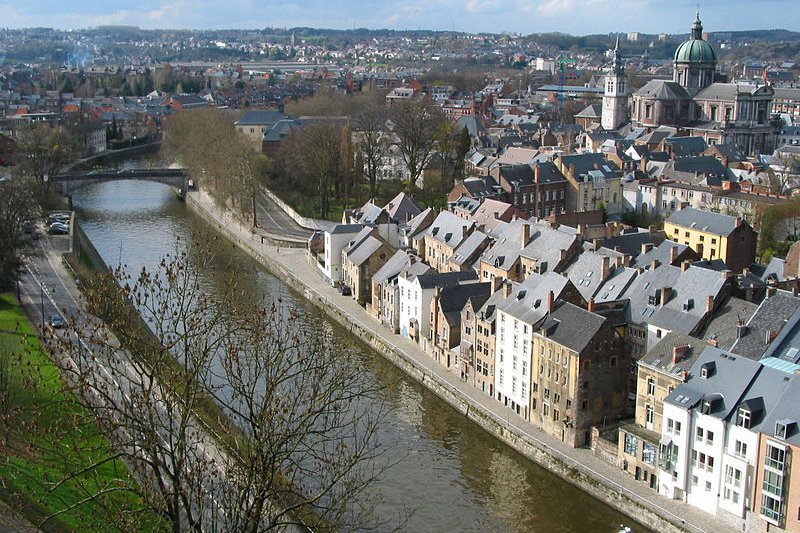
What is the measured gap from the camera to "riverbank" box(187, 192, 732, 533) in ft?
63.9

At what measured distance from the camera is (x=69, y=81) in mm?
113750

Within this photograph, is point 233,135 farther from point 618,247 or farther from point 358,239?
point 618,247

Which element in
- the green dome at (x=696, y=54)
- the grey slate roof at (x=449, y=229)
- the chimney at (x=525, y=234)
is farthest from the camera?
the green dome at (x=696, y=54)

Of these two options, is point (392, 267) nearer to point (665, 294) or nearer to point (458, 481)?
point (665, 294)

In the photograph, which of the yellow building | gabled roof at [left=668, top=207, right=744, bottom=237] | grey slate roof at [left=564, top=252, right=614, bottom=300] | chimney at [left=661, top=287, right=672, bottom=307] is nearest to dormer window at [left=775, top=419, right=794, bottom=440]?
chimney at [left=661, top=287, right=672, bottom=307]

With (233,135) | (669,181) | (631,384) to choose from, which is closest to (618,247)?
(631,384)

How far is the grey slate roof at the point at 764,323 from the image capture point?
2075 centimetres

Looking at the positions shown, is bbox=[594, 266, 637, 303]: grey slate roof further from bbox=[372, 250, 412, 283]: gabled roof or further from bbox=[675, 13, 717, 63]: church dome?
bbox=[675, 13, 717, 63]: church dome

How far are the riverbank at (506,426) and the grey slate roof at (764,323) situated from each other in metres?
3.67

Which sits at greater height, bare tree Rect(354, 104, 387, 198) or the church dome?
the church dome

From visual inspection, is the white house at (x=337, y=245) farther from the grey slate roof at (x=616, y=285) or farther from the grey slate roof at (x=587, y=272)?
the grey slate roof at (x=616, y=285)

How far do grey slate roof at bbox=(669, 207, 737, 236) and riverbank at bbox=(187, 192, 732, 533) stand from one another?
39.6 ft

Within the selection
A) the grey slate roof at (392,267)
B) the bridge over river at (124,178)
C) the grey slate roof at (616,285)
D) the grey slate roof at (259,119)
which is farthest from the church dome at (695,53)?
the grey slate roof at (616,285)

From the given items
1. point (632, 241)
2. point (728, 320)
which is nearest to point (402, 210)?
point (632, 241)
